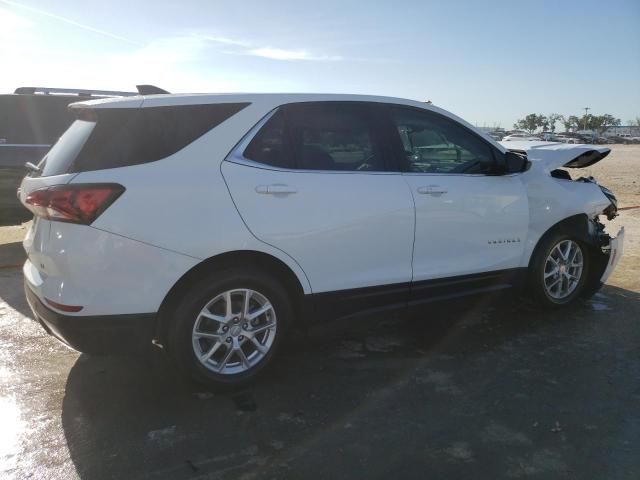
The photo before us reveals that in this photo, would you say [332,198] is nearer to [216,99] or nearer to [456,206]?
[216,99]

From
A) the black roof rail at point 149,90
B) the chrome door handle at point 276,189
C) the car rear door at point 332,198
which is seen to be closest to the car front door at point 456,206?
the car rear door at point 332,198

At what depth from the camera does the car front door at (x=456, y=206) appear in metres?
3.99

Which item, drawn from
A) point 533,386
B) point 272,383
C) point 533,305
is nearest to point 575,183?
point 533,305

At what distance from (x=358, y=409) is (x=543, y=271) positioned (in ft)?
7.64

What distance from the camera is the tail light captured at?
296cm

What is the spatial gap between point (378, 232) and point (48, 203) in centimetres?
203

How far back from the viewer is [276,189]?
11.2 feet

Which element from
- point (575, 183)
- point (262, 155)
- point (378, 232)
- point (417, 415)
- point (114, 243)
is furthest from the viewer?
point (575, 183)

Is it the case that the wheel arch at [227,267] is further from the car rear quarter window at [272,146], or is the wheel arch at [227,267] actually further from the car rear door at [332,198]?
the car rear quarter window at [272,146]

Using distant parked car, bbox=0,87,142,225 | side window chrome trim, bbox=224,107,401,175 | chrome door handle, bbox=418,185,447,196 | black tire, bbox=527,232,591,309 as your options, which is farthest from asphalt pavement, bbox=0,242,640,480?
distant parked car, bbox=0,87,142,225

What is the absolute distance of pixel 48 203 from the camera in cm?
300

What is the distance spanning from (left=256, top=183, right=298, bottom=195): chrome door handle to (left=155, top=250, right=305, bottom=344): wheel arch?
37 cm

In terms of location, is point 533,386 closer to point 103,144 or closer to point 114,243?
point 114,243

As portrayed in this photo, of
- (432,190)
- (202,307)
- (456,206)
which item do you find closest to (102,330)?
(202,307)
